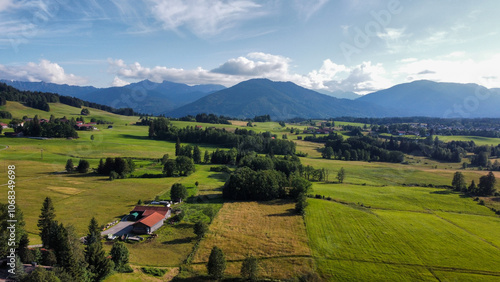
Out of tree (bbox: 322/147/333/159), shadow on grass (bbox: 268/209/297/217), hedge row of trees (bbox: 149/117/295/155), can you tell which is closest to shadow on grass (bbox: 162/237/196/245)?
shadow on grass (bbox: 268/209/297/217)

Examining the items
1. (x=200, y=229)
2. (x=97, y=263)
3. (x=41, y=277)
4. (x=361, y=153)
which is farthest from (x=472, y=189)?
(x=41, y=277)

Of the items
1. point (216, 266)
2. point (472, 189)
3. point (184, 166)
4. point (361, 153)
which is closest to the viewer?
point (216, 266)

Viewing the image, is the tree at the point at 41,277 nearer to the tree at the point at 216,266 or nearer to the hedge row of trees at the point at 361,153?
the tree at the point at 216,266

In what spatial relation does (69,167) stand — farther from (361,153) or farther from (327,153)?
(361,153)

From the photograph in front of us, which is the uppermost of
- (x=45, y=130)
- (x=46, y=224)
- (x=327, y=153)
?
(x=45, y=130)

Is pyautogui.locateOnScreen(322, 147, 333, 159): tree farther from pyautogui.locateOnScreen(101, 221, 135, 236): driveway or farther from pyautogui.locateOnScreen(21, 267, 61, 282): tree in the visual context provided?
pyautogui.locateOnScreen(21, 267, 61, 282): tree

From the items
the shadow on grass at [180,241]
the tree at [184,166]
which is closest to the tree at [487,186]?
the shadow on grass at [180,241]
